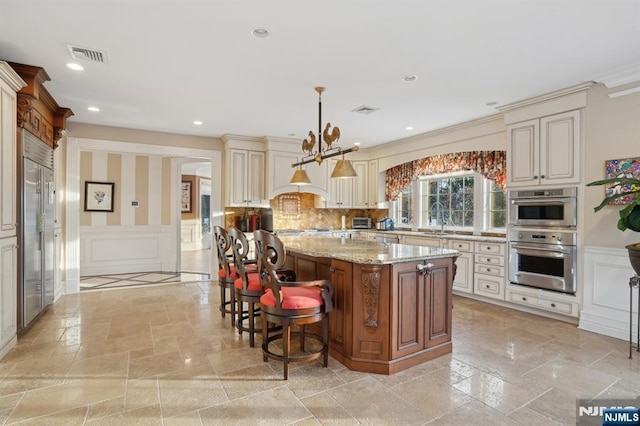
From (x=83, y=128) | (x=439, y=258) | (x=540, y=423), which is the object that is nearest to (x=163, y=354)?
(x=439, y=258)

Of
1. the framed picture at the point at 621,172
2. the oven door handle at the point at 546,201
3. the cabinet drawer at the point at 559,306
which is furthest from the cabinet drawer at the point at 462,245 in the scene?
the framed picture at the point at 621,172

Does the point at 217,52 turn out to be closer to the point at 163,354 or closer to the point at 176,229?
the point at 163,354

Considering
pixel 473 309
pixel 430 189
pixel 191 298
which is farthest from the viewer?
pixel 430 189

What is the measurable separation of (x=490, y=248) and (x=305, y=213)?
12.0 feet

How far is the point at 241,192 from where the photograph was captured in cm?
618

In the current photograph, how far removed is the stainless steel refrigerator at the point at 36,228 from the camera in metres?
3.51

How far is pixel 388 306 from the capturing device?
2676 millimetres

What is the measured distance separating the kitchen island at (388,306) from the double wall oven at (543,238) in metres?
1.77

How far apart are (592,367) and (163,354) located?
3565 millimetres

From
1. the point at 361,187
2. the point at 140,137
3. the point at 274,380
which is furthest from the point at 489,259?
the point at 140,137

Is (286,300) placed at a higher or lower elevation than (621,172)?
lower

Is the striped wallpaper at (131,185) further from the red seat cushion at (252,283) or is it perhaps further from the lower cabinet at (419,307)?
the lower cabinet at (419,307)

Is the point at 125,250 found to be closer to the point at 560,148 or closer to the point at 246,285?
the point at 246,285

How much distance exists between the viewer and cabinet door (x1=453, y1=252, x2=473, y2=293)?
16.1 ft
